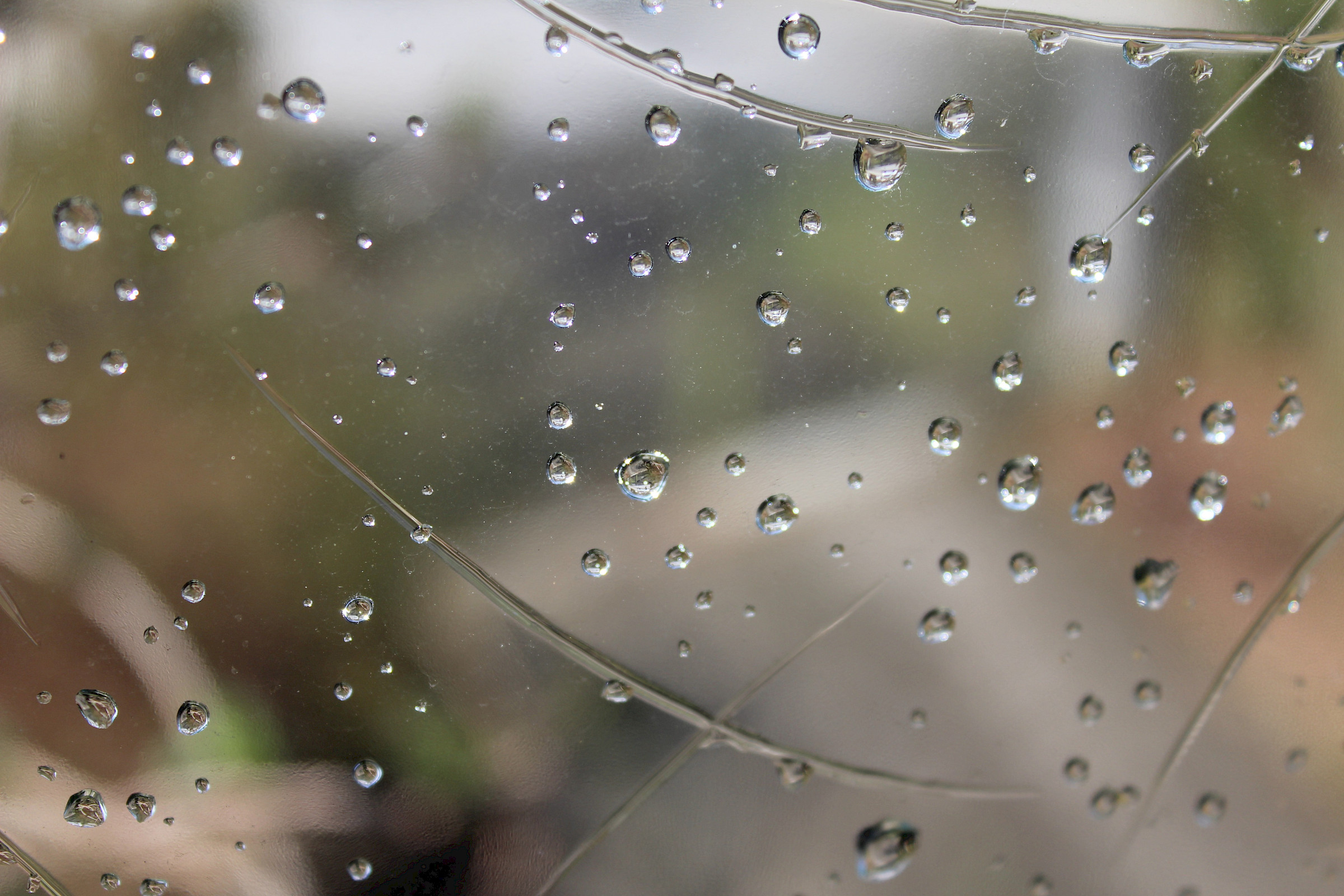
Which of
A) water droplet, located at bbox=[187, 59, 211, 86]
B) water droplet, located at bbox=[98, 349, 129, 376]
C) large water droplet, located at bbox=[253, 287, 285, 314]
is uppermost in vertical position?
water droplet, located at bbox=[187, 59, 211, 86]

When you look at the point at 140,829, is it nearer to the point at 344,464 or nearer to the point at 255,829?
the point at 255,829

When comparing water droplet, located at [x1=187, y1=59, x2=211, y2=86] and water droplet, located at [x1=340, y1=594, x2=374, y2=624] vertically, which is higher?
water droplet, located at [x1=187, y1=59, x2=211, y2=86]

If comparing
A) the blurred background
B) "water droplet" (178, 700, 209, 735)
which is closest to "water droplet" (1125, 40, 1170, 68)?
the blurred background

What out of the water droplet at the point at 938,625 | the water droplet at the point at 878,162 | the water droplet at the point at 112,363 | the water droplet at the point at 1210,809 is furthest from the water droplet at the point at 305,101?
the water droplet at the point at 1210,809

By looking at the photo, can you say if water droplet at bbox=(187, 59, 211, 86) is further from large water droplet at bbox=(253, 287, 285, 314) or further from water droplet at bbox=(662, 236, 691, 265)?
water droplet at bbox=(662, 236, 691, 265)

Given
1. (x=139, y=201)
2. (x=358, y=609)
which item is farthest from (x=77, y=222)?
(x=358, y=609)

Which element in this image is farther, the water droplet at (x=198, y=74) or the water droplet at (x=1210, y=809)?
the water droplet at (x=1210, y=809)

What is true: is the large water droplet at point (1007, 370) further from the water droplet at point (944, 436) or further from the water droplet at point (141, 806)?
the water droplet at point (141, 806)
